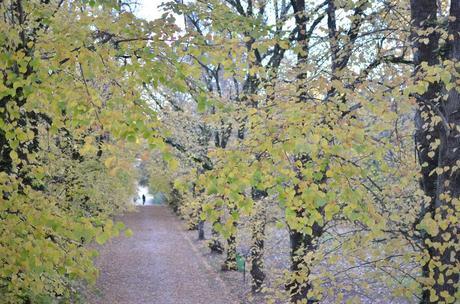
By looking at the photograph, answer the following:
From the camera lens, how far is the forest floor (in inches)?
589

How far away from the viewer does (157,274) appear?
18391 mm

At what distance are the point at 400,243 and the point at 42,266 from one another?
12.9 ft

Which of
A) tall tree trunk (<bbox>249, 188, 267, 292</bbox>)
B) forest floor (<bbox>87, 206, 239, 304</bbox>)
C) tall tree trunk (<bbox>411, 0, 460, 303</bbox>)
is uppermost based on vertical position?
tall tree trunk (<bbox>411, 0, 460, 303</bbox>)

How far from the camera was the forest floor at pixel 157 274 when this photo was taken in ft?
49.1

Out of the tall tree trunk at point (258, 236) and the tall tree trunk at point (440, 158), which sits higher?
the tall tree trunk at point (440, 158)

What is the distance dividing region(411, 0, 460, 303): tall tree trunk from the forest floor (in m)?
7.25

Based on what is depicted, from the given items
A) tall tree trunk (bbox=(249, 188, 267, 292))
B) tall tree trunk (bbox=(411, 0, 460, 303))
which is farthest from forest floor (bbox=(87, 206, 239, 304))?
tall tree trunk (bbox=(411, 0, 460, 303))

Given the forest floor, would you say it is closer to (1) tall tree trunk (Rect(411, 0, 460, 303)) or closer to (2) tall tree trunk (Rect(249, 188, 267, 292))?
(2) tall tree trunk (Rect(249, 188, 267, 292))

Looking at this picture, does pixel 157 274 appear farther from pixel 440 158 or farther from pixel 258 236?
pixel 440 158

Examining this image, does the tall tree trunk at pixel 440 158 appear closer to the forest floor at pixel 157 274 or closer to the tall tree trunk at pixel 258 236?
the tall tree trunk at pixel 258 236

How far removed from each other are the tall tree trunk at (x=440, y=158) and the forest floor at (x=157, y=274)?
725 cm

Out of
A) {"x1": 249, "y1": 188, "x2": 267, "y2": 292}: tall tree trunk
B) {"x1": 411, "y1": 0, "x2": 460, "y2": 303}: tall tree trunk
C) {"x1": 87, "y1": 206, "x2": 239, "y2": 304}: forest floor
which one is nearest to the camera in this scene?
{"x1": 411, "y1": 0, "x2": 460, "y2": 303}: tall tree trunk

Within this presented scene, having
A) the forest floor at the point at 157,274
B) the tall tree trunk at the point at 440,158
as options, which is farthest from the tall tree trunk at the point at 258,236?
the tall tree trunk at the point at 440,158

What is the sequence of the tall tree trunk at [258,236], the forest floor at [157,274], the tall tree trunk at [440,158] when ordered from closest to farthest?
the tall tree trunk at [440,158]
the tall tree trunk at [258,236]
the forest floor at [157,274]
